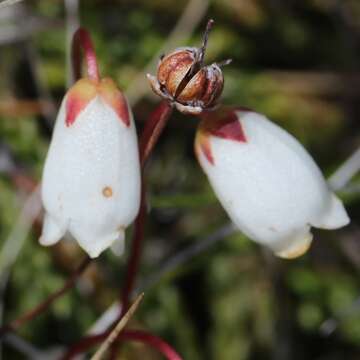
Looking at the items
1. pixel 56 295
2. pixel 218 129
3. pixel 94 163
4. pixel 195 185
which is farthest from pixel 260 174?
pixel 195 185

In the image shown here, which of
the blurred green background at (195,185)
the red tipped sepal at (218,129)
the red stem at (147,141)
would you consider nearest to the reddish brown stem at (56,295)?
the red stem at (147,141)

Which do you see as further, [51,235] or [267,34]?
[267,34]

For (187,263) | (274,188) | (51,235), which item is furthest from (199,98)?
(187,263)

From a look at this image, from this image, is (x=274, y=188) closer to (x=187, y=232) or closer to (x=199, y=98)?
(x=199, y=98)

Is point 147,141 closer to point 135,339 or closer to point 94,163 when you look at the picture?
point 94,163

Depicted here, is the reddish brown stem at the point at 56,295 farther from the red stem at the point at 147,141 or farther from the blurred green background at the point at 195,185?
the blurred green background at the point at 195,185

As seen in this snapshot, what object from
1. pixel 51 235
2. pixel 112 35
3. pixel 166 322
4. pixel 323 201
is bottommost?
pixel 166 322
